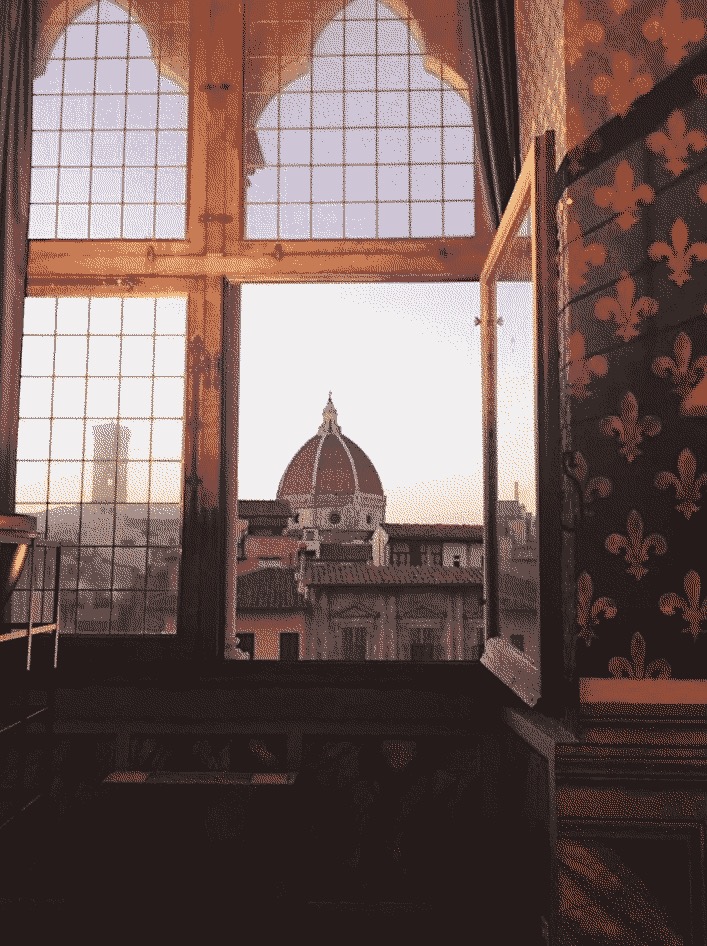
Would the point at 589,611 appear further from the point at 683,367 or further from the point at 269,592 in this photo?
the point at 269,592

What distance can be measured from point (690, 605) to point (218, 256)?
2070mm

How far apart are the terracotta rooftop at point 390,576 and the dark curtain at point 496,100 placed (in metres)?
15.5

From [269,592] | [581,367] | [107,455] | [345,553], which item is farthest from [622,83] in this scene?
[345,553]

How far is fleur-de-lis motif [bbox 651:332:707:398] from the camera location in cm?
187

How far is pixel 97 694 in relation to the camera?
275 centimetres

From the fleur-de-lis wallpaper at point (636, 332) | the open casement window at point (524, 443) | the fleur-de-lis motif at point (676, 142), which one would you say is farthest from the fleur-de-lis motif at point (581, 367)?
the fleur-de-lis motif at point (676, 142)

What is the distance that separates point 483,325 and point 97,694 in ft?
6.22

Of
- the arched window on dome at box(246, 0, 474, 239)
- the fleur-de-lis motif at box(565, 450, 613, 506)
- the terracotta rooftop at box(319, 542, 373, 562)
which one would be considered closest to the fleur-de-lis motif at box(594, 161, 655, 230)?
the fleur-de-lis motif at box(565, 450, 613, 506)

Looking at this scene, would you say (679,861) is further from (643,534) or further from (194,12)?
(194,12)

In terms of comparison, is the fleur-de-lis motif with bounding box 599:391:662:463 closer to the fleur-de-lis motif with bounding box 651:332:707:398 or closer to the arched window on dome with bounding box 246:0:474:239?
the fleur-de-lis motif with bounding box 651:332:707:398

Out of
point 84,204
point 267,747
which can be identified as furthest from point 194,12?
point 267,747

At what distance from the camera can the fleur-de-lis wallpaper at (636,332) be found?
6.14 feet

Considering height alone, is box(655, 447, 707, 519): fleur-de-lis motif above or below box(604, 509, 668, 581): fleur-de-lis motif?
above

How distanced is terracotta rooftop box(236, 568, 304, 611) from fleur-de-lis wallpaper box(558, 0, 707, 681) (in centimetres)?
1828
